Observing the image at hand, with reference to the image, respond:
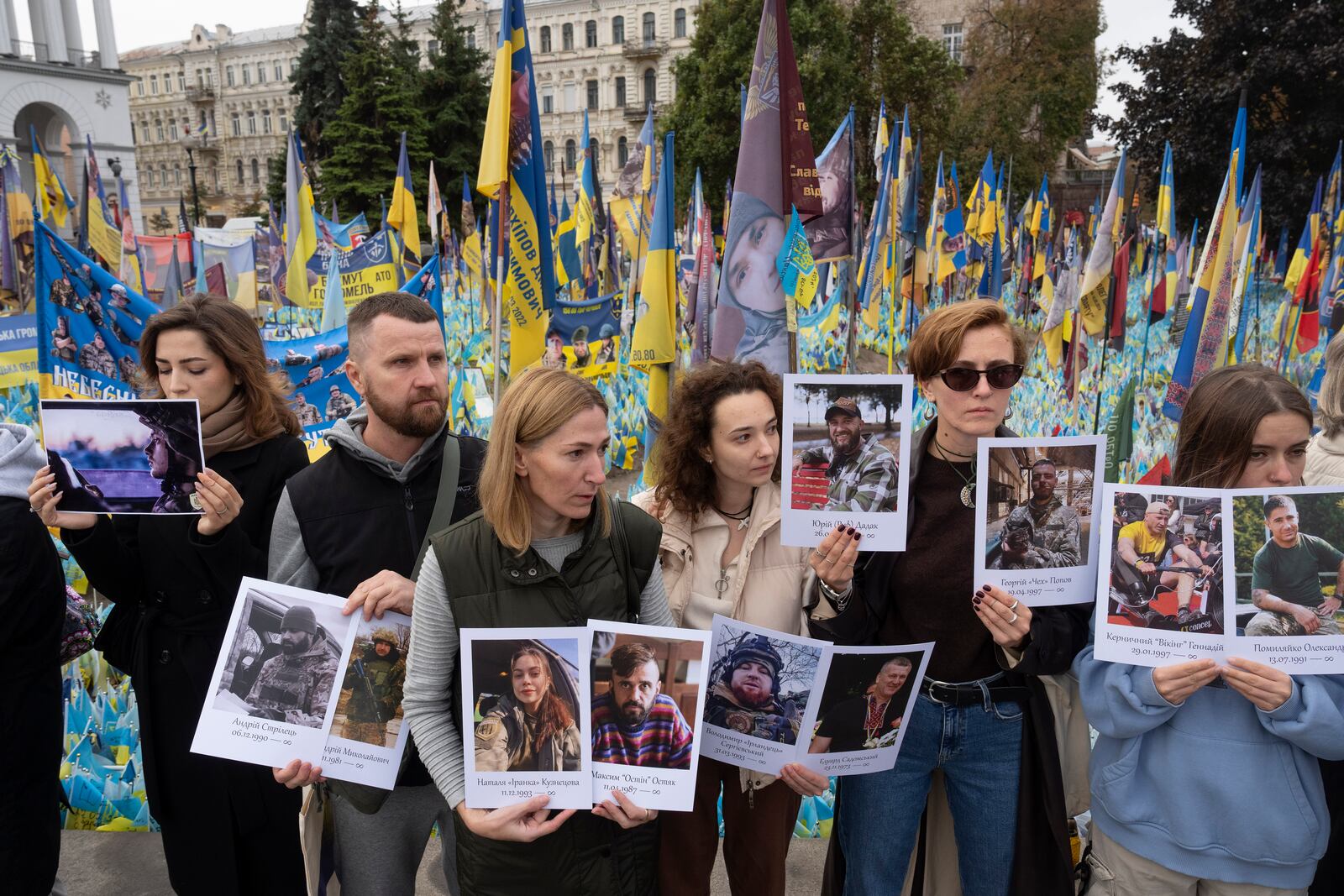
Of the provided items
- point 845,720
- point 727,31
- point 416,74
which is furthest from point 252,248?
point 416,74

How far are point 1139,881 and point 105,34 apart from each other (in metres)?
Answer: 54.3

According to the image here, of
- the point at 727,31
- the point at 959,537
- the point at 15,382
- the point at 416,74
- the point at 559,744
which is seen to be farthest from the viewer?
the point at 416,74

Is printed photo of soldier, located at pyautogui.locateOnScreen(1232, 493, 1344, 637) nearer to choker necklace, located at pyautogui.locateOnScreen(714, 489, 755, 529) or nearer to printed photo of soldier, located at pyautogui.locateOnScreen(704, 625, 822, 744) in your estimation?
printed photo of soldier, located at pyautogui.locateOnScreen(704, 625, 822, 744)

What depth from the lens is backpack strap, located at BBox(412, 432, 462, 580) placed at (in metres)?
2.21

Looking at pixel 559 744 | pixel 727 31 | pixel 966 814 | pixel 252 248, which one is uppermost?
pixel 727 31

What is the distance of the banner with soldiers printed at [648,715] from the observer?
1.75m

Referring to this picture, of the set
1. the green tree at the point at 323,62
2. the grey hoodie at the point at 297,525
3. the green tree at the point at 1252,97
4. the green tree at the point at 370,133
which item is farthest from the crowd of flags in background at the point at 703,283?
the green tree at the point at 323,62

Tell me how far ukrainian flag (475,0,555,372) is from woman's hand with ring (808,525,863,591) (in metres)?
2.30

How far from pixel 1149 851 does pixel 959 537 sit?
0.77m

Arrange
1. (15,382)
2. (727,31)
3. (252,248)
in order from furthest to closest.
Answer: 1. (727,31)
2. (252,248)
3. (15,382)

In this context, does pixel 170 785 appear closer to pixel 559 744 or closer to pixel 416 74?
pixel 559 744

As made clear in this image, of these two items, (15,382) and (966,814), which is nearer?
(966,814)

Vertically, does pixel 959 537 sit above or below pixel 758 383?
below

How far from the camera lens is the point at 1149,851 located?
194 centimetres
